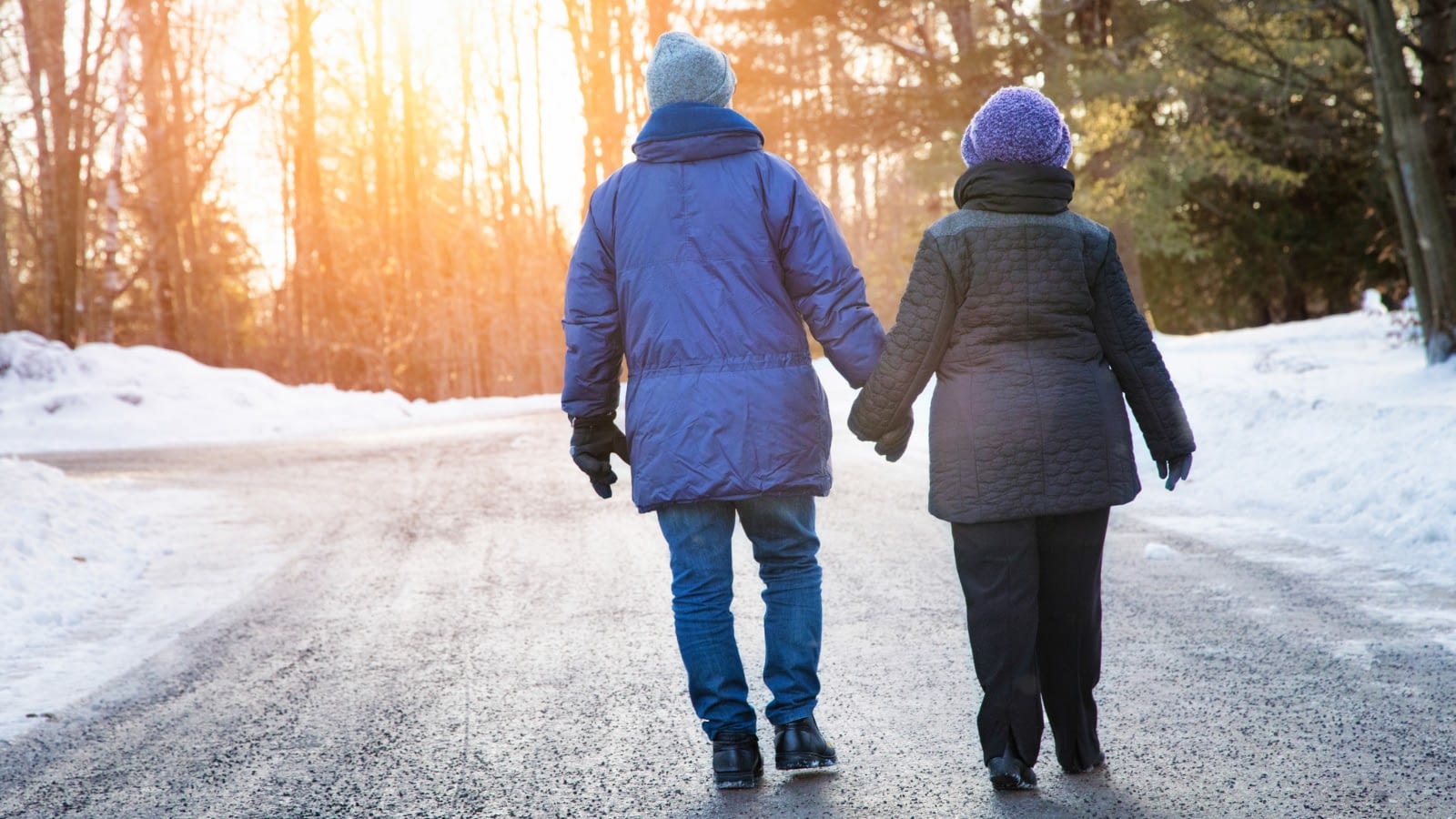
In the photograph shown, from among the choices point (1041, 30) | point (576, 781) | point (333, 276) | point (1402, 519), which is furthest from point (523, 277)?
point (576, 781)

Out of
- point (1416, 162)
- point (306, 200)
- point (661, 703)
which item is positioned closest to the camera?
point (661, 703)

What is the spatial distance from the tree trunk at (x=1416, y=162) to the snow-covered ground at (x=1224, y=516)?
94 cm

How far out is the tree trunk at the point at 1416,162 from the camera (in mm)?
12750

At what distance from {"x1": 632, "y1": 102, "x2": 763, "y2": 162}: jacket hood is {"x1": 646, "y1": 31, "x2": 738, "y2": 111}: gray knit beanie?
0.05 m

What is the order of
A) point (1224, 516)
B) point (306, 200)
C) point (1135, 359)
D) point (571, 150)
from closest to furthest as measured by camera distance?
point (1135, 359) < point (1224, 516) < point (306, 200) < point (571, 150)

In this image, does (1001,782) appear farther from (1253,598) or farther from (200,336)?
(200,336)

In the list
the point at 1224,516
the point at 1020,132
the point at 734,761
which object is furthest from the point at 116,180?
the point at 1020,132

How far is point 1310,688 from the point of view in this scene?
14.6ft

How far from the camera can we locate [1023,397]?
3521mm

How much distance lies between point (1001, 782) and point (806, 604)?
71 centimetres

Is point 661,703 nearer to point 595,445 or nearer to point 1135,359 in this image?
point 595,445

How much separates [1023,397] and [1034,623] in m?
0.59

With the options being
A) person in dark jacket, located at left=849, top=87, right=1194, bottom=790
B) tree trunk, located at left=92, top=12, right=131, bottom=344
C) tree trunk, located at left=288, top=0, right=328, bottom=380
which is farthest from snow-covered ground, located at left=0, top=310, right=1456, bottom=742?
tree trunk, located at left=288, top=0, right=328, bottom=380

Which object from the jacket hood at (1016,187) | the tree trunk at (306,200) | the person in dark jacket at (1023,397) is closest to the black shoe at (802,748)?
the person in dark jacket at (1023,397)
